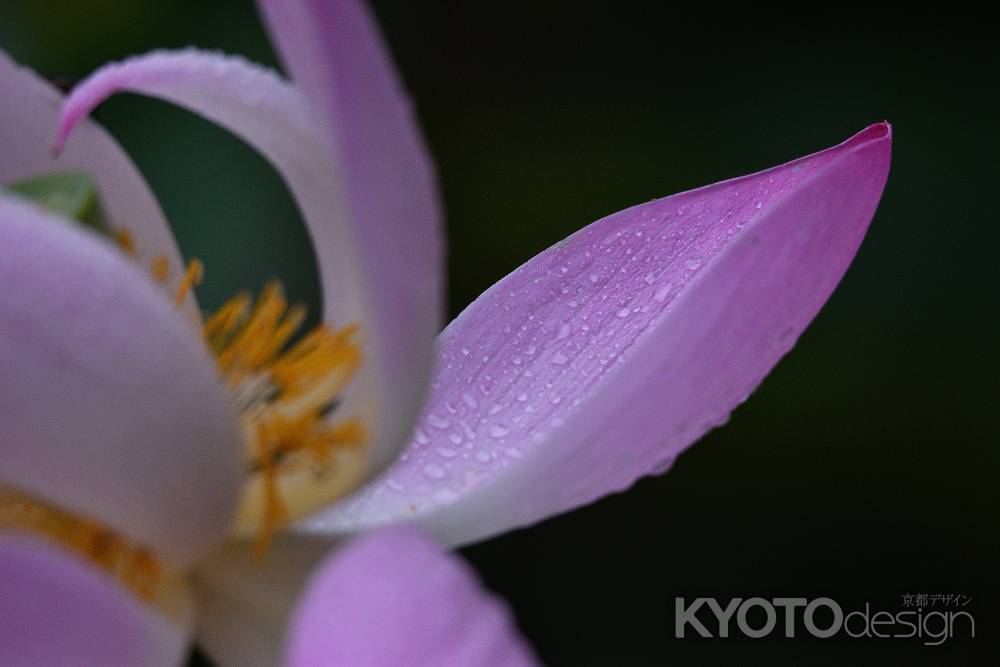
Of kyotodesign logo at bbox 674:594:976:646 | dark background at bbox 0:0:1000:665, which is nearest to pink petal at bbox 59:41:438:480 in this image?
kyotodesign logo at bbox 674:594:976:646

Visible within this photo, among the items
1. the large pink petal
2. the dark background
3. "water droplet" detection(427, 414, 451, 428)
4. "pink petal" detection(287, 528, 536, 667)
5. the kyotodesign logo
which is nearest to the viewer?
"pink petal" detection(287, 528, 536, 667)

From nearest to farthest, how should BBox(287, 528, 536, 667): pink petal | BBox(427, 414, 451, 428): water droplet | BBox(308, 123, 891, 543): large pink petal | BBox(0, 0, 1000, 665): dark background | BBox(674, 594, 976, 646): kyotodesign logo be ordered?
BBox(287, 528, 536, 667): pink petal, BBox(308, 123, 891, 543): large pink petal, BBox(427, 414, 451, 428): water droplet, BBox(674, 594, 976, 646): kyotodesign logo, BBox(0, 0, 1000, 665): dark background

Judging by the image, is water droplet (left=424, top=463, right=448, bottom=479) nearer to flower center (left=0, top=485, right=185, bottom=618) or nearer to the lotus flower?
the lotus flower

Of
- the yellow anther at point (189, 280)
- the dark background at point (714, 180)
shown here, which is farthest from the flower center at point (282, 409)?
the dark background at point (714, 180)

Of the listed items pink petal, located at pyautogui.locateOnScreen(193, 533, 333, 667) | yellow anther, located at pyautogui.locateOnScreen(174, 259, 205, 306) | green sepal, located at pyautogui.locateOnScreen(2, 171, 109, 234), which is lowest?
pink petal, located at pyautogui.locateOnScreen(193, 533, 333, 667)

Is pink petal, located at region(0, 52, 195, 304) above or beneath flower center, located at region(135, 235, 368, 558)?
above

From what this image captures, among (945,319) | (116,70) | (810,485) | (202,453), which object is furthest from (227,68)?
(945,319)

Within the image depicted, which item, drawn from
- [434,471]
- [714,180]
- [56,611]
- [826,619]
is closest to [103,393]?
[56,611]

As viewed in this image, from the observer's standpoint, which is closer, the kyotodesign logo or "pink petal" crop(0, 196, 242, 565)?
"pink petal" crop(0, 196, 242, 565)

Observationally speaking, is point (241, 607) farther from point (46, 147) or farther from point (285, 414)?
point (46, 147)
